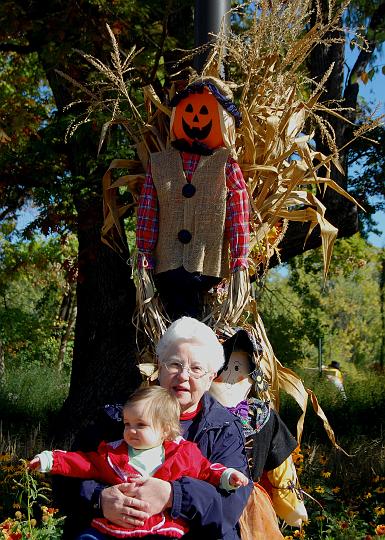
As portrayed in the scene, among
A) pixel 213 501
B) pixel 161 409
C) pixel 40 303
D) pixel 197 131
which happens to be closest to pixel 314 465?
pixel 197 131

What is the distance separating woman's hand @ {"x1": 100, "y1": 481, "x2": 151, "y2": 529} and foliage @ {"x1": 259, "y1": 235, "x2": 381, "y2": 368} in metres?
7.48

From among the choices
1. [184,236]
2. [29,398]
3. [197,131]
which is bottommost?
[29,398]

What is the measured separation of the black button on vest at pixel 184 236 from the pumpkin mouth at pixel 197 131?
457 mm

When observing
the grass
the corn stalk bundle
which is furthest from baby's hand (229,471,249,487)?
the corn stalk bundle

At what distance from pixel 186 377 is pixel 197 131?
1.49 m

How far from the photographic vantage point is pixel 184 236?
3891 millimetres

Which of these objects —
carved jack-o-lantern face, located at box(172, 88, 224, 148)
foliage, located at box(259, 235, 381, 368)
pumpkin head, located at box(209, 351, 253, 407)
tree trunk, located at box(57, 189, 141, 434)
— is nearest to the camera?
pumpkin head, located at box(209, 351, 253, 407)

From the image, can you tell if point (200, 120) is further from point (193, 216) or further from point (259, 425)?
point (259, 425)

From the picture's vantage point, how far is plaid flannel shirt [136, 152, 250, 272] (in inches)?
150

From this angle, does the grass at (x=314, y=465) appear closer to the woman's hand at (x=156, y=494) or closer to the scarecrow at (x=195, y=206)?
the woman's hand at (x=156, y=494)

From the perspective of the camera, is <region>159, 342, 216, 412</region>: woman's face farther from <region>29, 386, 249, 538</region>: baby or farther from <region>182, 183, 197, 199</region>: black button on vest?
<region>182, 183, 197, 199</region>: black button on vest

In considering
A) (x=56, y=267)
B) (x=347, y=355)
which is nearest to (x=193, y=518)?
(x=56, y=267)

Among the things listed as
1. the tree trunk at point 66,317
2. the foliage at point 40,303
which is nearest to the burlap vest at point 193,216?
the foliage at point 40,303

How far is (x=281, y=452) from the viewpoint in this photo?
3.36 m
